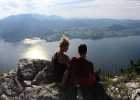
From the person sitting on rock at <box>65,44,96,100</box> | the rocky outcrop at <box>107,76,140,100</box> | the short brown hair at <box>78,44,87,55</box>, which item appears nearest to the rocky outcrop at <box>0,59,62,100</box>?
the person sitting on rock at <box>65,44,96,100</box>

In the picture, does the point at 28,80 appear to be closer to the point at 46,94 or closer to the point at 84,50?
the point at 46,94

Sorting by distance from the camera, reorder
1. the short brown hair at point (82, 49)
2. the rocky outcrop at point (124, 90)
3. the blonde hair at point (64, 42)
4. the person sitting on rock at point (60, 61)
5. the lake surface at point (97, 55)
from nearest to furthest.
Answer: the short brown hair at point (82, 49)
the blonde hair at point (64, 42)
the person sitting on rock at point (60, 61)
the rocky outcrop at point (124, 90)
the lake surface at point (97, 55)

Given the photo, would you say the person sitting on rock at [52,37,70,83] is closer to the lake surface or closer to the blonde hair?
the blonde hair

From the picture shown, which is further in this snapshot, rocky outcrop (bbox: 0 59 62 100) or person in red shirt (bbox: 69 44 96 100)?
rocky outcrop (bbox: 0 59 62 100)

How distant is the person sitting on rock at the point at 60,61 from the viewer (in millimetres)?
7496

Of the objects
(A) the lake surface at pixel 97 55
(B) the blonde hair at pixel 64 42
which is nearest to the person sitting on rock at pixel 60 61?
(B) the blonde hair at pixel 64 42

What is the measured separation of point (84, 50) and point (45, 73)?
1765 millimetres

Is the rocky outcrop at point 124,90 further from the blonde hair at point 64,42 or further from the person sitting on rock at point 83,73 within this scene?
the blonde hair at point 64,42

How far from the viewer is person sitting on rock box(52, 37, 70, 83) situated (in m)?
7.50

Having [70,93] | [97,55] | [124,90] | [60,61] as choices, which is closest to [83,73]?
[70,93]

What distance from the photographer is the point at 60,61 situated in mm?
7801

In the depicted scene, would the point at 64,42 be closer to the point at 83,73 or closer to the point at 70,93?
the point at 83,73

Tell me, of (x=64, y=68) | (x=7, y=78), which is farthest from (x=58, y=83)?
(x=7, y=78)

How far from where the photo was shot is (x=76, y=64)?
7156 mm
